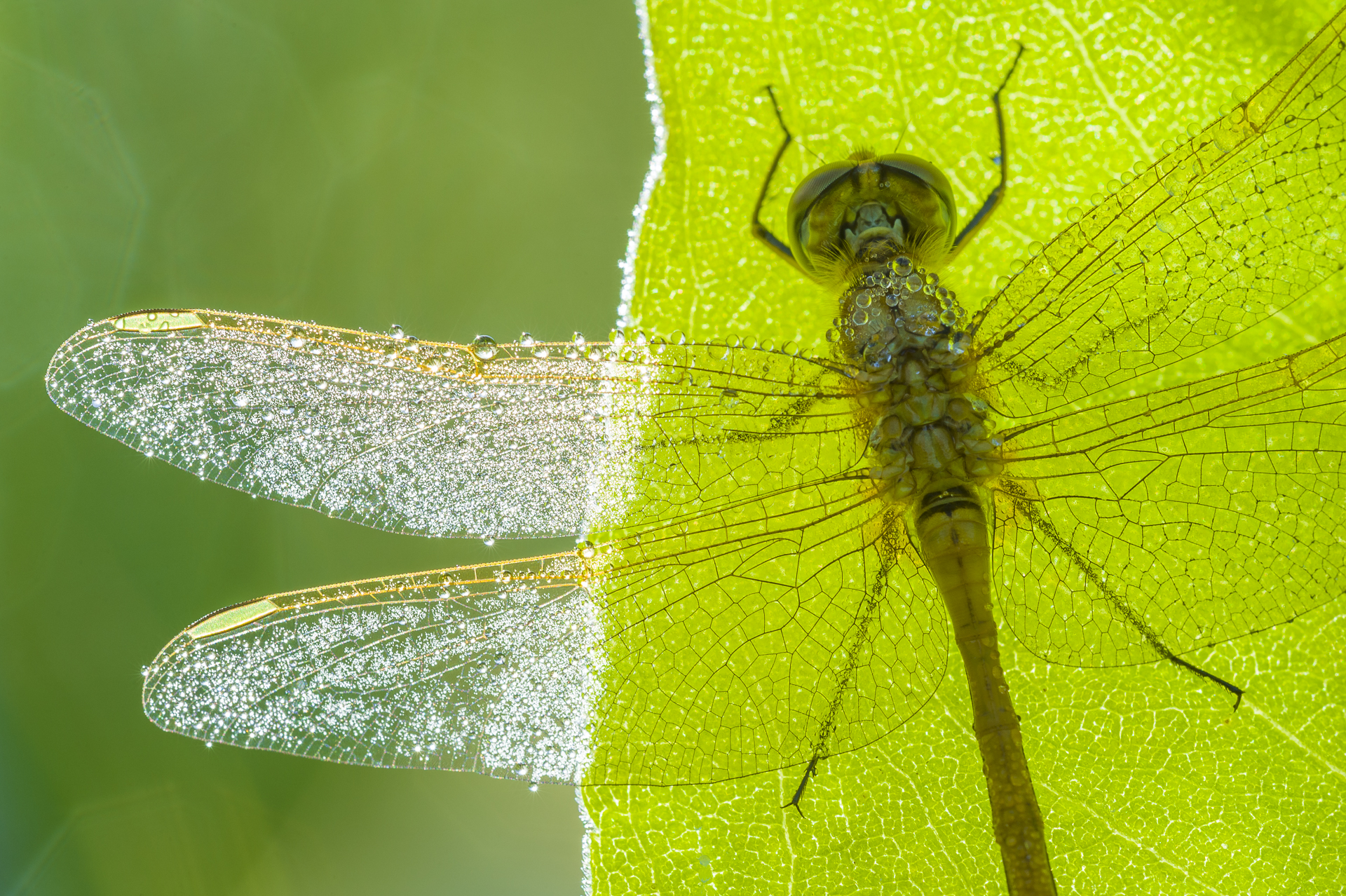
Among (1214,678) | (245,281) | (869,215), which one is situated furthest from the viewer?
(245,281)

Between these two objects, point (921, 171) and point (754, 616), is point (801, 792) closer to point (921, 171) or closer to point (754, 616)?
point (754, 616)

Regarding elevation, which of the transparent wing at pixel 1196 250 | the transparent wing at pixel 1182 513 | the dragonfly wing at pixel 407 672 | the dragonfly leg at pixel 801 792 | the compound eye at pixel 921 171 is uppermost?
the compound eye at pixel 921 171

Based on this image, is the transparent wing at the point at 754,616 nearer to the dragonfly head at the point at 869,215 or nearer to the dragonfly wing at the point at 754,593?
the dragonfly wing at the point at 754,593

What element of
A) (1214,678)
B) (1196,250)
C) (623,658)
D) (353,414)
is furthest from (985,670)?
(353,414)

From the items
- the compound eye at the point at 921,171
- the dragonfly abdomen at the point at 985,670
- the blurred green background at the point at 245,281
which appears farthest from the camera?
the blurred green background at the point at 245,281

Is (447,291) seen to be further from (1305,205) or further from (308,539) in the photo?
(1305,205)

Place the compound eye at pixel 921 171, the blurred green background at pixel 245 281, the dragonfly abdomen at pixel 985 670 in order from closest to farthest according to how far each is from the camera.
A: the dragonfly abdomen at pixel 985 670, the compound eye at pixel 921 171, the blurred green background at pixel 245 281

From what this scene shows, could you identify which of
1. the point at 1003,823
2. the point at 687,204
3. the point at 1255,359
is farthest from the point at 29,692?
the point at 1255,359

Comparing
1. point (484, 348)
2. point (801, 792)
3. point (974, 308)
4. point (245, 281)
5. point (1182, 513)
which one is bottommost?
point (801, 792)

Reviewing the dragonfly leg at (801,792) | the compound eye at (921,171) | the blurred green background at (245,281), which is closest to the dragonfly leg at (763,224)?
the compound eye at (921,171)
